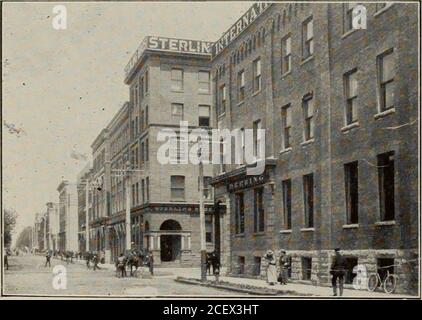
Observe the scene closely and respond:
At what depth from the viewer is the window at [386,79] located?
2088 cm

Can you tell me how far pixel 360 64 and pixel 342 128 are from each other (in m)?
2.37

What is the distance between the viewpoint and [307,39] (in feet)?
85.6

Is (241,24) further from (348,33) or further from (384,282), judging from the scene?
(384,282)

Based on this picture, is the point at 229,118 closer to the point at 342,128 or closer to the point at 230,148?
the point at 230,148

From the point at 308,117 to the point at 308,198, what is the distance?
10.7 ft

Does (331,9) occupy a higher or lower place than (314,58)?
higher

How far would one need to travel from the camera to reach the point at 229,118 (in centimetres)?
3341

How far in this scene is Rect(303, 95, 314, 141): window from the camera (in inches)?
1018

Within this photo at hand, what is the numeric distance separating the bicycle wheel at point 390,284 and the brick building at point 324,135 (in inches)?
11.3

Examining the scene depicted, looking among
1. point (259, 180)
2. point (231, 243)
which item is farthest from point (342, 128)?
point (231, 243)

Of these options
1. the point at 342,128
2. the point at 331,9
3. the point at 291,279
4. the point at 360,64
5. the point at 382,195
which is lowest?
the point at 291,279

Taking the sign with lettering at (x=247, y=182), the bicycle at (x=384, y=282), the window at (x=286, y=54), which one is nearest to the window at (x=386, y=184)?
the bicycle at (x=384, y=282)

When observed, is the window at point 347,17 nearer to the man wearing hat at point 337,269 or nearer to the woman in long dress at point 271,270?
the man wearing hat at point 337,269
